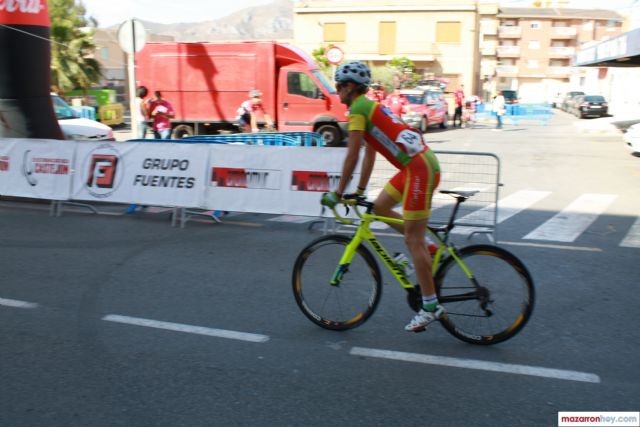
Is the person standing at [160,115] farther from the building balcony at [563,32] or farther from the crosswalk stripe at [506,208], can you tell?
the building balcony at [563,32]

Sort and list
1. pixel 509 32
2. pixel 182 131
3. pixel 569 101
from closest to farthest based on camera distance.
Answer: pixel 182 131 < pixel 569 101 < pixel 509 32

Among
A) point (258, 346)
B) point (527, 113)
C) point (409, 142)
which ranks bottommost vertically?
point (258, 346)

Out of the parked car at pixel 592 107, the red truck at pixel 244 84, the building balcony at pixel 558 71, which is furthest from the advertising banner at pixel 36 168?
the building balcony at pixel 558 71

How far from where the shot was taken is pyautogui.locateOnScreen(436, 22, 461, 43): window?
168 feet

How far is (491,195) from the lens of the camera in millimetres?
9117

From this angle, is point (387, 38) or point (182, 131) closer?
point (182, 131)

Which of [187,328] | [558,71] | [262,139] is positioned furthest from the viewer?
[558,71]

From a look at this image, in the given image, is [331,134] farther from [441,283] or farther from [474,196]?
[441,283]

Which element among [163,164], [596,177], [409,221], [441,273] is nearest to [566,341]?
[441,273]

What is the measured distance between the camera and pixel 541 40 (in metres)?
89.4

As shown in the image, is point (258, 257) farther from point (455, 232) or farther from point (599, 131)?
point (599, 131)

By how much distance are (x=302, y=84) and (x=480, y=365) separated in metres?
15.4

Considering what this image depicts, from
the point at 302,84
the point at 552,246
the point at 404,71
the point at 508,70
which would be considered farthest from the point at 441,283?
the point at 508,70

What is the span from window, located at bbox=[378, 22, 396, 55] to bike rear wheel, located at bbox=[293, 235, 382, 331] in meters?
50.5
